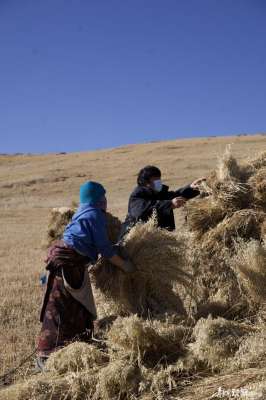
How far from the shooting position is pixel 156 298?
4680mm

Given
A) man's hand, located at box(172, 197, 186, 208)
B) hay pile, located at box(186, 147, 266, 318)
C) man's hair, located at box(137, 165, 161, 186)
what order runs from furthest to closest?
man's hair, located at box(137, 165, 161, 186)
man's hand, located at box(172, 197, 186, 208)
hay pile, located at box(186, 147, 266, 318)

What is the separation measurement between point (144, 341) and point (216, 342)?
1.62 feet

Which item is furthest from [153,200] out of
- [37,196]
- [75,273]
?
[37,196]

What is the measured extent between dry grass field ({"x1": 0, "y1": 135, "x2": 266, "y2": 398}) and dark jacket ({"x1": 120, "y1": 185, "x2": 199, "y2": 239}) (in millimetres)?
403

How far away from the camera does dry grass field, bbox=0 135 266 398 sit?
5.87 metres

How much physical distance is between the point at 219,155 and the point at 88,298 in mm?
1751

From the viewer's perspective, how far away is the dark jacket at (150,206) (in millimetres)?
5086

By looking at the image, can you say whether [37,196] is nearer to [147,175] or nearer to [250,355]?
[147,175]

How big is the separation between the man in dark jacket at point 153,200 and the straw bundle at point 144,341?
1236mm

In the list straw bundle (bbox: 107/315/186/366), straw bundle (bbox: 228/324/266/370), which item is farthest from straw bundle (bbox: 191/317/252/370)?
straw bundle (bbox: 107/315/186/366)

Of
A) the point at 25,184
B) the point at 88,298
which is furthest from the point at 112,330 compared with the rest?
the point at 25,184

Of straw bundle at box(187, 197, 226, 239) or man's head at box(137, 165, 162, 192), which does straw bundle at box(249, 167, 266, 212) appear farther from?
man's head at box(137, 165, 162, 192)

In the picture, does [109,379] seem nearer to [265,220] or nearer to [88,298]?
[88,298]

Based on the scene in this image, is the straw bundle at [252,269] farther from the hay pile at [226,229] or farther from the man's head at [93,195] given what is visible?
the man's head at [93,195]
